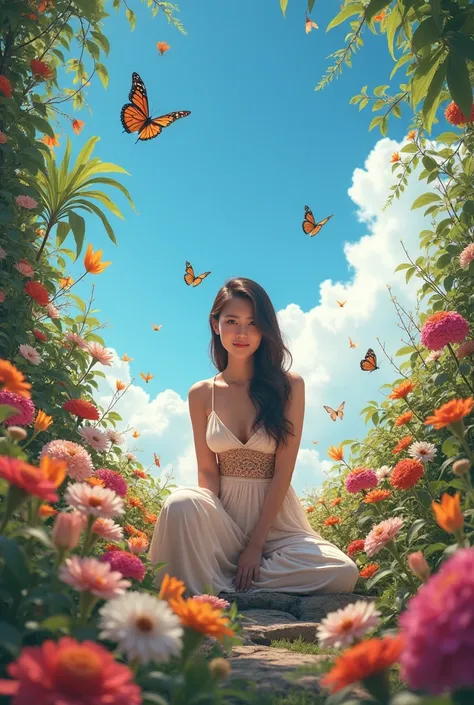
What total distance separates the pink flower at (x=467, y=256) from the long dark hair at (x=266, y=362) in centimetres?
114

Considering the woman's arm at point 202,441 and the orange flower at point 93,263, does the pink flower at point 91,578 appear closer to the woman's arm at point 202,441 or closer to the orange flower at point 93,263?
the orange flower at point 93,263

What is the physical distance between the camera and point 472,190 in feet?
9.59

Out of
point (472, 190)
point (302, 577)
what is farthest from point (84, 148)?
point (302, 577)

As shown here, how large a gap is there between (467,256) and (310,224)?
Answer: 2.75 meters

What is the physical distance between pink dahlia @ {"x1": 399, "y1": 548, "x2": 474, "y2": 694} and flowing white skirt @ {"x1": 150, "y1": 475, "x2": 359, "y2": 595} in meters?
2.31

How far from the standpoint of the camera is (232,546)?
3.21 m

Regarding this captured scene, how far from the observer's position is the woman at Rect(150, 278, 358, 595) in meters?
2.93

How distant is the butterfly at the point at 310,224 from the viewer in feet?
17.2

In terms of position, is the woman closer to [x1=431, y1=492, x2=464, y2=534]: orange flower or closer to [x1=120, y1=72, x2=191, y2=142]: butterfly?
[x1=120, y1=72, x2=191, y2=142]: butterfly

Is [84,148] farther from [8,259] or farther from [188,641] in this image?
[188,641]

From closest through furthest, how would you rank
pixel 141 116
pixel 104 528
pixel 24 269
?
1. pixel 104 528
2. pixel 24 269
3. pixel 141 116

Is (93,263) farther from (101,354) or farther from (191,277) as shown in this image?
(191,277)

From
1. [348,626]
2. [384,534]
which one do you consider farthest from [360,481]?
[348,626]

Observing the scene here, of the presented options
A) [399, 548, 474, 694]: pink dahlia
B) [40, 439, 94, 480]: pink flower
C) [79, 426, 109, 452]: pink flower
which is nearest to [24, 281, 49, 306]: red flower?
[79, 426, 109, 452]: pink flower
